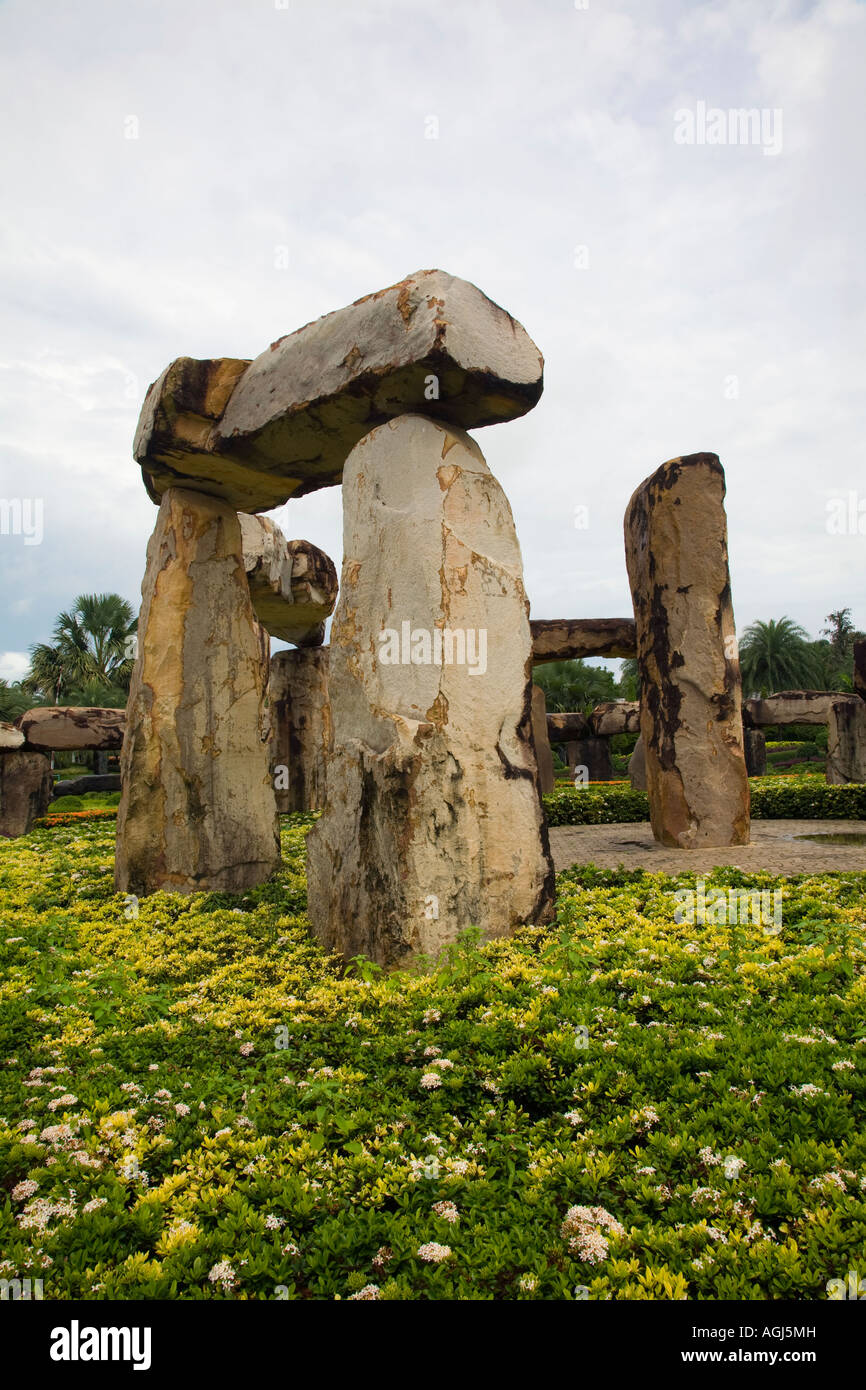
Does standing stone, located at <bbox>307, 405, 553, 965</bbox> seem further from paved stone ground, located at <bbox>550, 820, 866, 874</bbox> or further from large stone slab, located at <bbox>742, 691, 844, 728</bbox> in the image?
large stone slab, located at <bbox>742, 691, 844, 728</bbox>

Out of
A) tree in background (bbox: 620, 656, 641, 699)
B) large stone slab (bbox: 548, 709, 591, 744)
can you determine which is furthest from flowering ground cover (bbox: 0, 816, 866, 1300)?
tree in background (bbox: 620, 656, 641, 699)

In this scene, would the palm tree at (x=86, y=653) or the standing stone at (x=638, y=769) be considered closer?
the standing stone at (x=638, y=769)

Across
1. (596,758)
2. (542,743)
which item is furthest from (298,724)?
(596,758)

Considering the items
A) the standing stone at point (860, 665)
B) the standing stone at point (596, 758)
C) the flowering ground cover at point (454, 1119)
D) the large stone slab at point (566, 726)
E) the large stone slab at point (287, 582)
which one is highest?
the large stone slab at point (287, 582)

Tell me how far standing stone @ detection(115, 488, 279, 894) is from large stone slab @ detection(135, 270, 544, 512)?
21.9 inches

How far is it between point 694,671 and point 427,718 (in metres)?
4.21

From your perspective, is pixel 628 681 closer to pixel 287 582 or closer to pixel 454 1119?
pixel 287 582

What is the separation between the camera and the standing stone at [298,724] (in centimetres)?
1236

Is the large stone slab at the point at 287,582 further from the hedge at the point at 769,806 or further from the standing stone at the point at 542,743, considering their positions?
the hedge at the point at 769,806

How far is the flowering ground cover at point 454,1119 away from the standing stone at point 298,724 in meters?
7.58

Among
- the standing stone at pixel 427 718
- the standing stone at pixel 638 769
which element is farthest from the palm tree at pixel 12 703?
the standing stone at pixel 427 718

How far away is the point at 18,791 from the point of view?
11883 mm
